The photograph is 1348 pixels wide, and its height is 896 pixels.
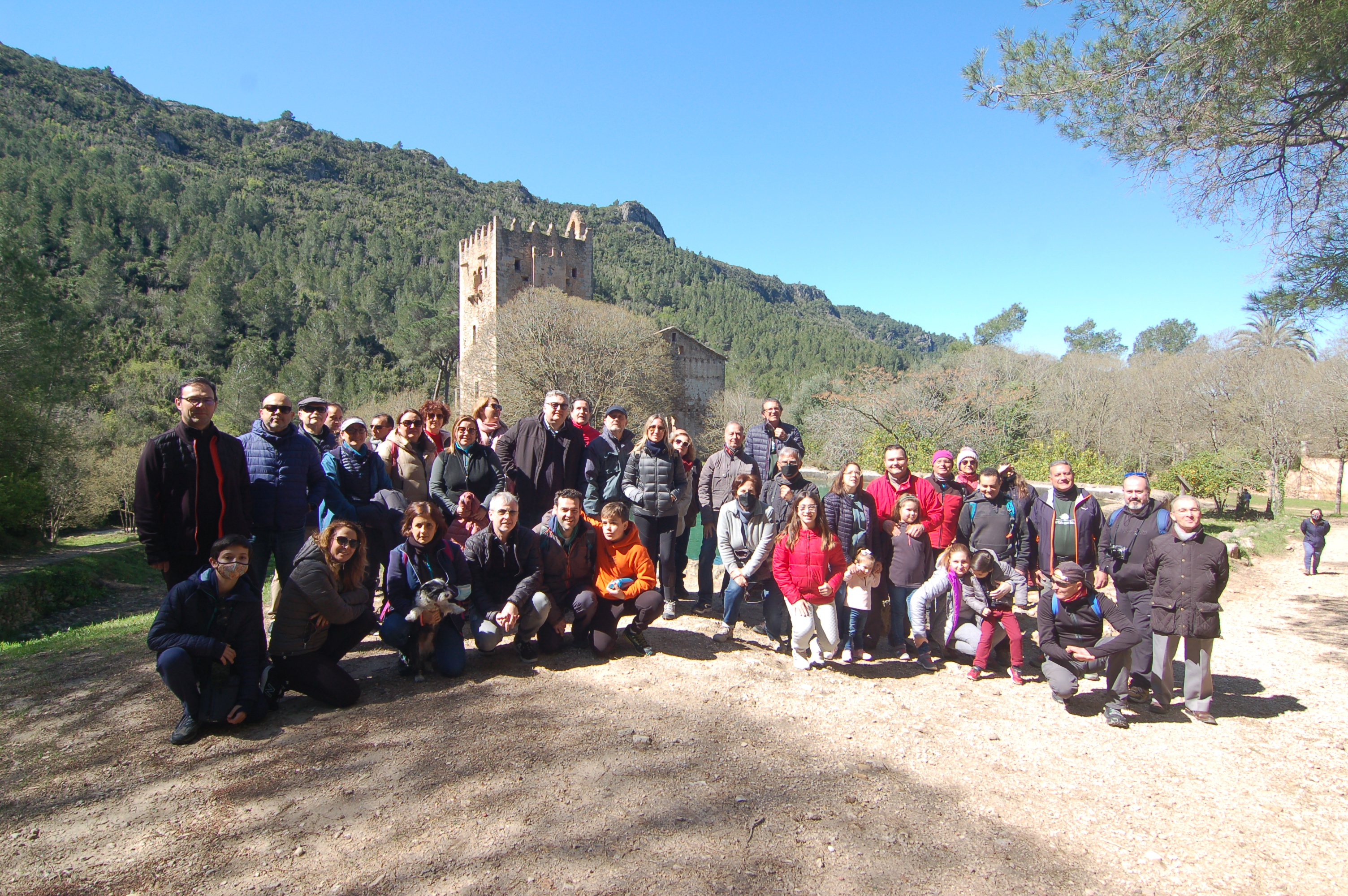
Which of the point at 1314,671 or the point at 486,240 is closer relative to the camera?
the point at 1314,671

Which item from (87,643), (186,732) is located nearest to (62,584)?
(87,643)

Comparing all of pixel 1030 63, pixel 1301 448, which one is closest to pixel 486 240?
pixel 1030 63

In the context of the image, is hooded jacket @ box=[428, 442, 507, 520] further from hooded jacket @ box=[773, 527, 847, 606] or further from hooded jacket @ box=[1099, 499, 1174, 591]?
hooded jacket @ box=[1099, 499, 1174, 591]

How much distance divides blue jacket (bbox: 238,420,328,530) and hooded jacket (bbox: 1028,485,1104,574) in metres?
5.38

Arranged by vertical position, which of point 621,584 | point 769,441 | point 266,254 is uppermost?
point 266,254

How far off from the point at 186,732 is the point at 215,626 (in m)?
0.53

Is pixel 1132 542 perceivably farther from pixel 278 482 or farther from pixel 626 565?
pixel 278 482

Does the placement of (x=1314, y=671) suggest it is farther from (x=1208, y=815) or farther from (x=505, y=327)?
(x=505, y=327)

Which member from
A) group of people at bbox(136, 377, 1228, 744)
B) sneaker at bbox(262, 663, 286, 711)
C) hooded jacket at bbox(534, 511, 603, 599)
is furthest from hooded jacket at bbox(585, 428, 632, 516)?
sneaker at bbox(262, 663, 286, 711)

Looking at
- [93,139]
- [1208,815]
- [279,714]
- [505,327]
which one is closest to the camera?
[1208,815]

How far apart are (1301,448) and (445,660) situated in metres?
31.7

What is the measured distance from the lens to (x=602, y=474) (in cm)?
552

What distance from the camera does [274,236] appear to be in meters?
64.6

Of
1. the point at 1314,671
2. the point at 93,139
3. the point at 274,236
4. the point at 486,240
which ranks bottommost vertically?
the point at 1314,671
